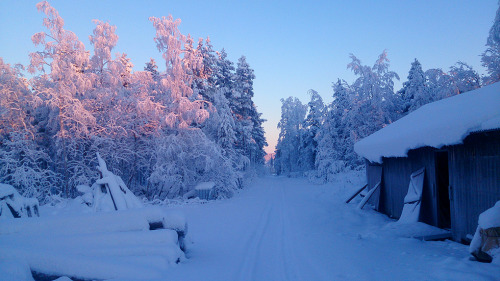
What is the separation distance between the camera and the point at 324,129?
33.7m

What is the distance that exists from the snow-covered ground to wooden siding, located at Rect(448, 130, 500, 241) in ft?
2.39

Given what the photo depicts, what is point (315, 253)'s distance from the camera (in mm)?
7363

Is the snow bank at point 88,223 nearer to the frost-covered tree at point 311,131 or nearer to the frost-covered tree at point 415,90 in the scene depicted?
the frost-covered tree at point 415,90

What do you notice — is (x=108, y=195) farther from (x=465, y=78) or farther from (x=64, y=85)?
(x=465, y=78)

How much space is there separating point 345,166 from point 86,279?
3030cm

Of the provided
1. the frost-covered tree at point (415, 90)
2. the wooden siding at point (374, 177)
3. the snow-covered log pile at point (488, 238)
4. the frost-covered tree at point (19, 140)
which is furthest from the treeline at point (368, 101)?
the frost-covered tree at point (19, 140)

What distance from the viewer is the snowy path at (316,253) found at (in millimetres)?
5707

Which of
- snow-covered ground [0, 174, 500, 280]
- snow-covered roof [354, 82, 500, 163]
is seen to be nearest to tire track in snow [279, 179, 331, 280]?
snow-covered ground [0, 174, 500, 280]

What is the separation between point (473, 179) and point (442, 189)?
287 cm

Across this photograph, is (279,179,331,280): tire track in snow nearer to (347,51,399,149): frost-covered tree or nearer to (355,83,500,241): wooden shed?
(355,83,500,241): wooden shed

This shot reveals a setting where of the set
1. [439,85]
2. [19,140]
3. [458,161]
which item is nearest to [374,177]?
[458,161]

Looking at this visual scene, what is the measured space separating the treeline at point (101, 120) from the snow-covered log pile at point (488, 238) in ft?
51.8

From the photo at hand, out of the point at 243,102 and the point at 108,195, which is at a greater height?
the point at 243,102

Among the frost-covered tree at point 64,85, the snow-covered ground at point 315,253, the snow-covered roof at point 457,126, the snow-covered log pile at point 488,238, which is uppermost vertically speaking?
the frost-covered tree at point 64,85
